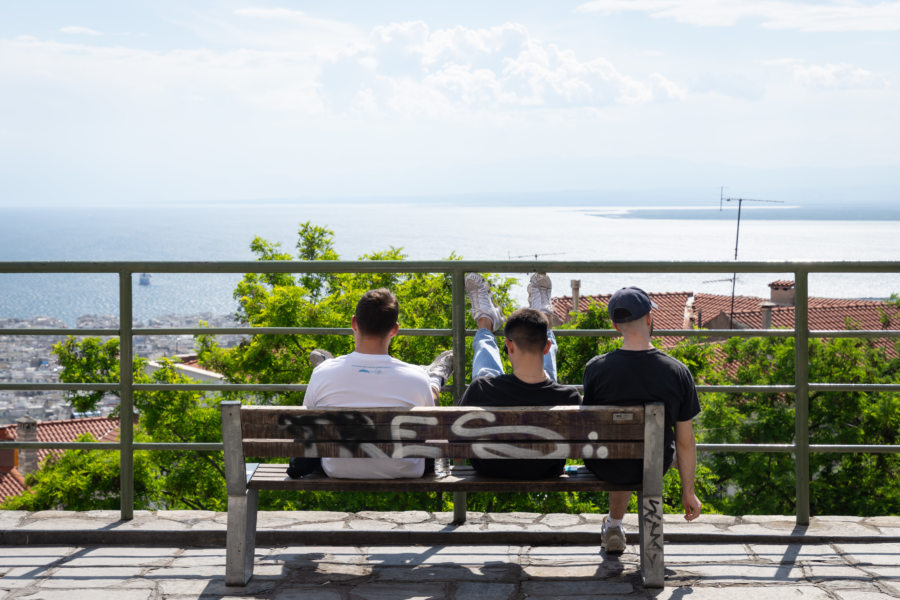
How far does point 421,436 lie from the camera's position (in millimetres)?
3898

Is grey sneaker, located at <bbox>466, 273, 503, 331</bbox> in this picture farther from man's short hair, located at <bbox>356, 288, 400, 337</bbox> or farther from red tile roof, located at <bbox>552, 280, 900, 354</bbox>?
red tile roof, located at <bbox>552, 280, 900, 354</bbox>

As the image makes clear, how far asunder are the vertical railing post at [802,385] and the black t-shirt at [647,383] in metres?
1.11

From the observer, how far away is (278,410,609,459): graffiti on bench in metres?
3.88

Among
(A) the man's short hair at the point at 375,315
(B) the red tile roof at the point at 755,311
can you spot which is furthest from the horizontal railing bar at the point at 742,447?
(B) the red tile roof at the point at 755,311

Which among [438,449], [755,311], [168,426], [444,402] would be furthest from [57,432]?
[438,449]

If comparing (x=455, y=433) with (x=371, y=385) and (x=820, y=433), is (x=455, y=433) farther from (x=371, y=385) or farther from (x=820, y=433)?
(x=820, y=433)

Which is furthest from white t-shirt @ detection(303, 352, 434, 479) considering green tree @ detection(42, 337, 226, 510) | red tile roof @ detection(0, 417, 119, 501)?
red tile roof @ detection(0, 417, 119, 501)

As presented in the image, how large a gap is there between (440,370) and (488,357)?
0.25 meters

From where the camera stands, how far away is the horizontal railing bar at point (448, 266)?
4.72 meters

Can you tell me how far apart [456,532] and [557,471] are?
104cm

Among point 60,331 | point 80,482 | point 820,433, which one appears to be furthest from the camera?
point 80,482

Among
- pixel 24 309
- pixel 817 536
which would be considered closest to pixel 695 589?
pixel 817 536

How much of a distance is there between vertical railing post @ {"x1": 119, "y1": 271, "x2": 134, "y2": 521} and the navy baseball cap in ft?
8.59

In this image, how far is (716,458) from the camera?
93.1ft
